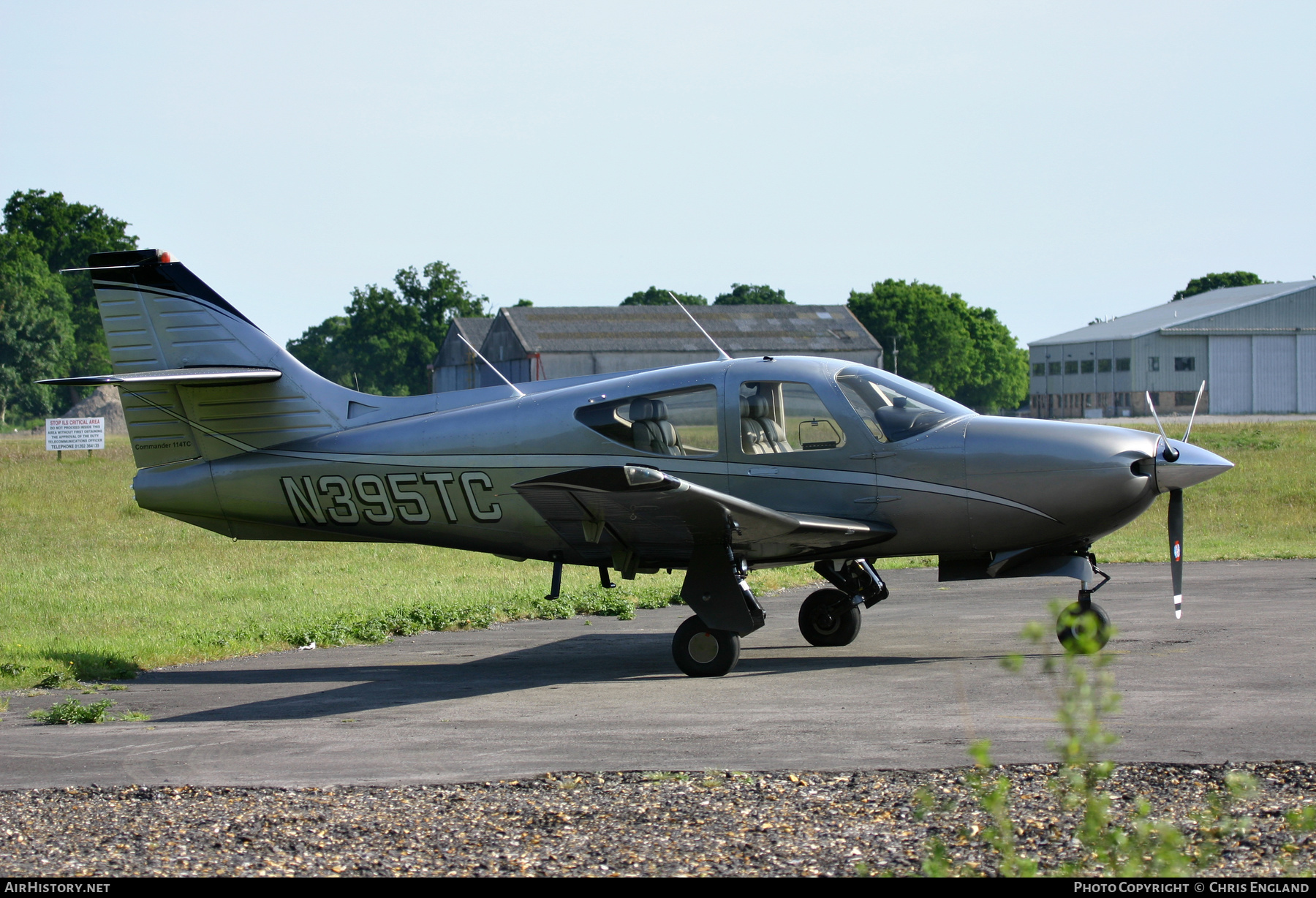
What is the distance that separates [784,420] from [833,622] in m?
2.10

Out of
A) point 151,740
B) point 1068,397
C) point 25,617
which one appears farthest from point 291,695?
point 1068,397

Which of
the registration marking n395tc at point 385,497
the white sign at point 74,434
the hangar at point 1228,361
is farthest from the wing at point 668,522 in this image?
the hangar at point 1228,361

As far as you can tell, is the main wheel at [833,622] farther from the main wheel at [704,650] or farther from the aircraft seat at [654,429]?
the aircraft seat at [654,429]

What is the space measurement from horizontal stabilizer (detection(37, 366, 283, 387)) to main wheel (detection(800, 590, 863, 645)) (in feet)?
17.6

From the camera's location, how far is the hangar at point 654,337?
59.2 metres

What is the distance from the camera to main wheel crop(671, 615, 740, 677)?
9.44 metres

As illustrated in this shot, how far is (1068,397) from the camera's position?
85.4m

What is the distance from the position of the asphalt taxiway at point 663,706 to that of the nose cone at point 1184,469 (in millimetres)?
1362

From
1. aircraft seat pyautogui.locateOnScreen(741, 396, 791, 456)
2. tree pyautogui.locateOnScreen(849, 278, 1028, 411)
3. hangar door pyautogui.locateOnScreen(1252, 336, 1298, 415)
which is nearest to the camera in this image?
aircraft seat pyautogui.locateOnScreen(741, 396, 791, 456)

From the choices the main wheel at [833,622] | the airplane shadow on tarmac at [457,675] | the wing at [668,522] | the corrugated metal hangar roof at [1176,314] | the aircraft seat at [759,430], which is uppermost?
the corrugated metal hangar roof at [1176,314]

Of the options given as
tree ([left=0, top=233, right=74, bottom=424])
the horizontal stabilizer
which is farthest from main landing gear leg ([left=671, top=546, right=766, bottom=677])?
tree ([left=0, top=233, right=74, bottom=424])

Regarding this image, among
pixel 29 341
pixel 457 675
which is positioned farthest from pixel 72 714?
pixel 29 341

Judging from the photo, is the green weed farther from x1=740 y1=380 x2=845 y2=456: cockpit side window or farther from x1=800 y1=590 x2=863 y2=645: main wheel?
x1=800 y1=590 x2=863 y2=645: main wheel

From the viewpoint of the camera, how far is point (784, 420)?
32.2ft
